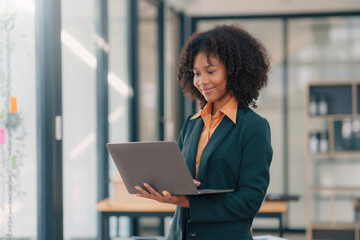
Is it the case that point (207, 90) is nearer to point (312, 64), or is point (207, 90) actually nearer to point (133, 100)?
point (133, 100)

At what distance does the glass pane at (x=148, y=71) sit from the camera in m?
4.70

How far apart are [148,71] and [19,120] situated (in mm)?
2470

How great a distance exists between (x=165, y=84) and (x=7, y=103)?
10.2ft

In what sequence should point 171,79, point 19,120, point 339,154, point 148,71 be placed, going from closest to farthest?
1. point 19,120
2. point 148,71
3. point 339,154
4. point 171,79

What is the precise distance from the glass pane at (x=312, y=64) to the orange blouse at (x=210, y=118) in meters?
4.52

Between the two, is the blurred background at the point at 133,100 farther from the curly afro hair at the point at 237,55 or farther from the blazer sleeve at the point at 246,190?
the blazer sleeve at the point at 246,190

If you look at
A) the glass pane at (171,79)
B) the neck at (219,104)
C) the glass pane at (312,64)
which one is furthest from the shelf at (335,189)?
the neck at (219,104)

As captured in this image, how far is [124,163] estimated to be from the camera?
1639 mm

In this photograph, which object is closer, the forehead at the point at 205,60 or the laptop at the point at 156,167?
the laptop at the point at 156,167

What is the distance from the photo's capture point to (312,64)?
6098 millimetres

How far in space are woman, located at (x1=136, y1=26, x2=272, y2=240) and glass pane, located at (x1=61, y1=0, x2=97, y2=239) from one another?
1.50 metres

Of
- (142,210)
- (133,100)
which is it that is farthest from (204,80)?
(133,100)

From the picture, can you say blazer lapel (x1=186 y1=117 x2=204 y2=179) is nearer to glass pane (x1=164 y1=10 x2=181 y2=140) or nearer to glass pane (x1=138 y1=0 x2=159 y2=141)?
glass pane (x1=138 y1=0 x2=159 y2=141)

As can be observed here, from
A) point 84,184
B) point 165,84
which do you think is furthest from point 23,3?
point 165,84
